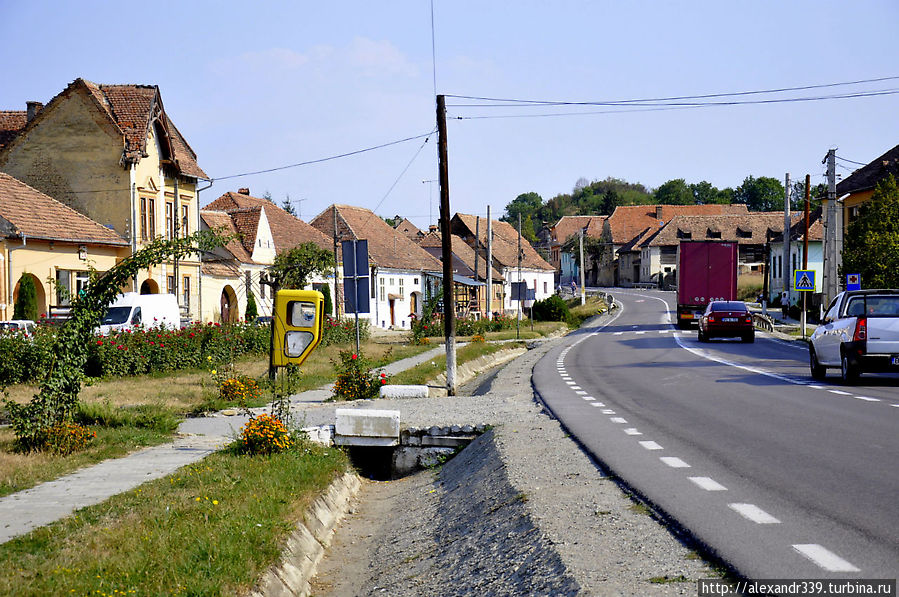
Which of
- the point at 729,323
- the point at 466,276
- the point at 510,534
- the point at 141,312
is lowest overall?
the point at 510,534

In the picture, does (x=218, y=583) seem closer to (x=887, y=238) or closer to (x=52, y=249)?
(x=52, y=249)

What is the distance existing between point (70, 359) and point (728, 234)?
10662 centimetres

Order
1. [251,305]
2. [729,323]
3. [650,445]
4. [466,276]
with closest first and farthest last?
[650,445] < [729,323] < [251,305] < [466,276]

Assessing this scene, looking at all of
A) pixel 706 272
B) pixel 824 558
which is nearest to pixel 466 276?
pixel 706 272

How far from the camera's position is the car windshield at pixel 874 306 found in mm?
19172

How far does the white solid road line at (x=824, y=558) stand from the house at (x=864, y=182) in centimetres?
5164

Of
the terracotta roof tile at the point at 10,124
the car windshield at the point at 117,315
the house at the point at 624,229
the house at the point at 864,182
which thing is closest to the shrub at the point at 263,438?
the car windshield at the point at 117,315

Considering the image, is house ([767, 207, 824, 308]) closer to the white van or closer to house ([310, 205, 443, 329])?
house ([310, 205, 443, 329])

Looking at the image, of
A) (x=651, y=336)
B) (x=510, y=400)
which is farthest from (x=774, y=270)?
(x=510, y=400)

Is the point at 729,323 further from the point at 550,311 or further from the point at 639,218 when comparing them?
the point at 639,218

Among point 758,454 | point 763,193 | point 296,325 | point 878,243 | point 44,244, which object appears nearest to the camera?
point 758,454

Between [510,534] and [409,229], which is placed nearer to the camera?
[510,534]

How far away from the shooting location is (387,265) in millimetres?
66625

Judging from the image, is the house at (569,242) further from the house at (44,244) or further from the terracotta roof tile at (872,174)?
the house at (44,244)
